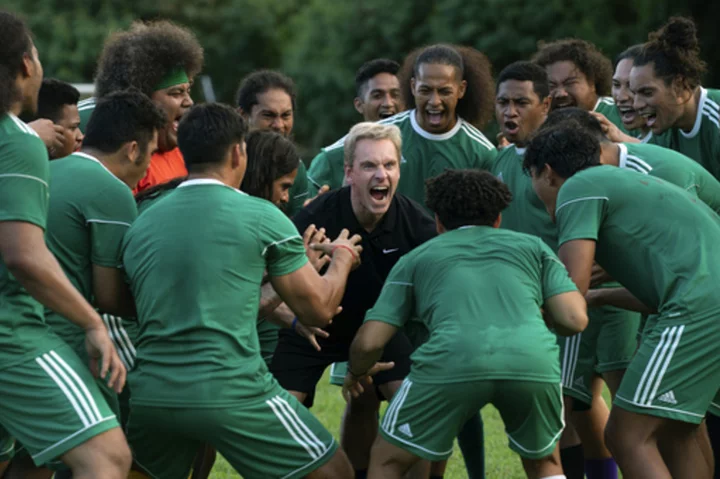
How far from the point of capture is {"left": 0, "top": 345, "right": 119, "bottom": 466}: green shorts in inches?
185

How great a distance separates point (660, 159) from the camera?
20.7ft

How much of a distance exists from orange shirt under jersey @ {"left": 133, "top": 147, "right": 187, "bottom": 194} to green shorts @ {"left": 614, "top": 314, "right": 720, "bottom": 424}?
2940 mm

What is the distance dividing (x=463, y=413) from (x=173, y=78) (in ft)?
10.7

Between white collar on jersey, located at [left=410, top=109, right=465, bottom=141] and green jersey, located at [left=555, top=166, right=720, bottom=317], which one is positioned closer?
green jersey, located at [left=555, top=166, right=720, bottom=317]

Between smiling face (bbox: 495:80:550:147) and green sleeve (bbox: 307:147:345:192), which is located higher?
smiling face (bbox: 495:80:550:147)

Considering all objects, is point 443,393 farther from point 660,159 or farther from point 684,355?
point 660,159

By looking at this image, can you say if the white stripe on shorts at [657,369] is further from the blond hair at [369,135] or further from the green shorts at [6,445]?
the green shorts at [6,445]

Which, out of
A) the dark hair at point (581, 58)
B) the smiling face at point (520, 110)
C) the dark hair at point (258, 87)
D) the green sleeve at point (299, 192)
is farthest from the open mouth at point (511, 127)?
the dark hair at point (258, 87)

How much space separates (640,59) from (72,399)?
13.9 ft

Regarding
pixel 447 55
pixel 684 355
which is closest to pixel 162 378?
pixel 684 355

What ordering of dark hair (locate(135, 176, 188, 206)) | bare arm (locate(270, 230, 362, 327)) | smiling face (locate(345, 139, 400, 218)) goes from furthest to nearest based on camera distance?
1. smiling face (locate(345, 139, 400, 218))
2. dark hair (locate(135, 176, 188, 206))
3. bare arm (locate(270, 230, 362, 327))

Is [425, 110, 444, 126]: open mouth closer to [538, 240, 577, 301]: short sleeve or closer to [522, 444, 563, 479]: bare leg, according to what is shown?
[538, 240, 577, 301]: short sleeve

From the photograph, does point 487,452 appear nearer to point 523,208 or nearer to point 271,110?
point 523,208

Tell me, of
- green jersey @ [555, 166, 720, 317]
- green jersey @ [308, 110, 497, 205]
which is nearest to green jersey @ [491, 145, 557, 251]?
green jersey @ [308, 110, 497, 205]
